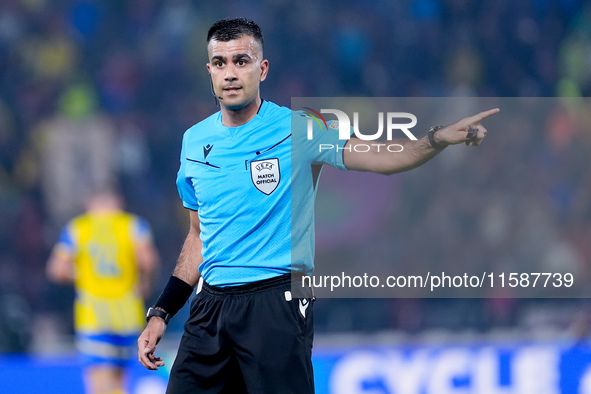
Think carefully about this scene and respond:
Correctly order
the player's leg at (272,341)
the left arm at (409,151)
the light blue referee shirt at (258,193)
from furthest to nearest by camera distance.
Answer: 1. the light blue referee shirt at (258,193)
2. the player's leg at (272,341)
3. the left arm at (409,151)

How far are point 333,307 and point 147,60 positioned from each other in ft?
11.5

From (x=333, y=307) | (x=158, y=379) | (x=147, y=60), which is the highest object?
(x=147, y=60)

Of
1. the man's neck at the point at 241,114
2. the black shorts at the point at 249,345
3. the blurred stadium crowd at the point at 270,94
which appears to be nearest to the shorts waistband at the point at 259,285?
the black shorts at the point at 249,345

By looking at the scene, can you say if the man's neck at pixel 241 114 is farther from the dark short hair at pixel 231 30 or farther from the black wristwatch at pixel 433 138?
the black wristwatch at pixel 433 138

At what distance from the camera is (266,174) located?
3123 mm

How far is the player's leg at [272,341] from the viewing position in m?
2.98

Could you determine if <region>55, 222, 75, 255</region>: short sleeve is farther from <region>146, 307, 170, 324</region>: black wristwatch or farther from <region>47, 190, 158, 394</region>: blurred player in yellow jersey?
<region>146, 307, 170, 324</region>: black wristwatch

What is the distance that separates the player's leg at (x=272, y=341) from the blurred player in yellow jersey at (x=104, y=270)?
3.83 meters

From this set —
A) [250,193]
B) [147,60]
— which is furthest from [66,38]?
[250,193]

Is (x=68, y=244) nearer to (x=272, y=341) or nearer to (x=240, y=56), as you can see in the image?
(x=240, y=56)

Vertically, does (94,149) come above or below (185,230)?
above

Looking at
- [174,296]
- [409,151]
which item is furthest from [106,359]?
[409,151]

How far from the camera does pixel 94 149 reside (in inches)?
343

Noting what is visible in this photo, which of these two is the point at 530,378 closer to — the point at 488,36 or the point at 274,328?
the point at 274,328
